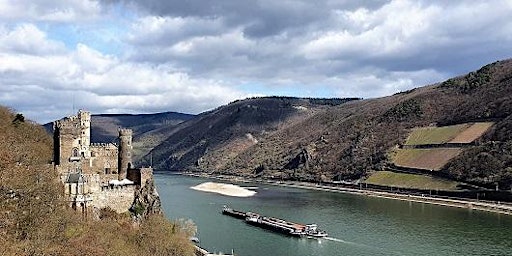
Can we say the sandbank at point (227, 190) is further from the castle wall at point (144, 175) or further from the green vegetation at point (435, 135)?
the castle wall at point (144, 175)

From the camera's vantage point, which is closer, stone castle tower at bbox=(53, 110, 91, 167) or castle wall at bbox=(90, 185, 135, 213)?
castle wall at bbox=(90, 185, 135, 213)

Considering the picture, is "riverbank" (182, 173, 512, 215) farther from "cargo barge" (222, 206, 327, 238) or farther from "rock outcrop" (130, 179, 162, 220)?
"rock outcrop" (130, 179, 162, 220)

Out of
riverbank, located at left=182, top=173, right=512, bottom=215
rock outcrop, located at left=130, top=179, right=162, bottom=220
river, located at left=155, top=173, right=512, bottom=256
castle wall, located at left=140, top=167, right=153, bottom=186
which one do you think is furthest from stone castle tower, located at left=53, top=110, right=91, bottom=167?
riverbank, located at left=182, top=173, right=512, bottom=215

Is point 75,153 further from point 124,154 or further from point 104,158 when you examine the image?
point 124,154

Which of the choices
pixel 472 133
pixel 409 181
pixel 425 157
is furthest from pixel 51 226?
pixel 472 133

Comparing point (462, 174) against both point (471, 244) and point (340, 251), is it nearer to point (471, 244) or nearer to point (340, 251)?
point (471, 244)

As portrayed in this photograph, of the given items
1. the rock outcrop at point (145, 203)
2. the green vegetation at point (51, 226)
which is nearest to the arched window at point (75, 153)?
the rock outcrop at point (145, 203)

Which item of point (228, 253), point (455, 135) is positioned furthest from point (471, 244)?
point (455, 135)
